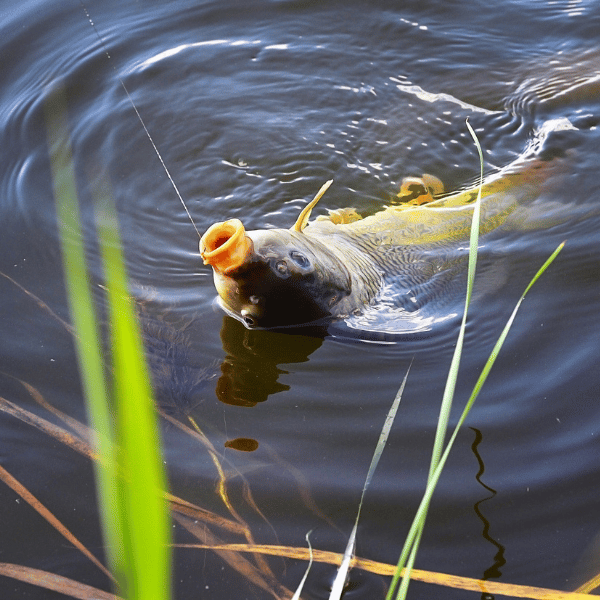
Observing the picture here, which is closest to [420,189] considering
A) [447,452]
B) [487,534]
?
[487,534]

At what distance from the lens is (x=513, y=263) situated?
3.90 metres

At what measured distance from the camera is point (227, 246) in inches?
106

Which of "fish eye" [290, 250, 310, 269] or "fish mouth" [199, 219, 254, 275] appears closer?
"fish mouth" [199, 219, 254, 275]

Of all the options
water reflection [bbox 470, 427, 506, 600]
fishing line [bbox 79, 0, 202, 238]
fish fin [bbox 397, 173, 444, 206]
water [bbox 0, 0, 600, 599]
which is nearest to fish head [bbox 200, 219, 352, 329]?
water [bbox 0, 0, 600, 599]

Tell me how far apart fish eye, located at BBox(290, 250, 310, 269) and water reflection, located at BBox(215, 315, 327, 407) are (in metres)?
0.42

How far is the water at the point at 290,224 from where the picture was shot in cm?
251

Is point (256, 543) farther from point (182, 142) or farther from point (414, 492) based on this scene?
point (182, 142)

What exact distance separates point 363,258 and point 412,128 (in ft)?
5.63

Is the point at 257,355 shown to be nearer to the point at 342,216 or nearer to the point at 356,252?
the point at 356,252

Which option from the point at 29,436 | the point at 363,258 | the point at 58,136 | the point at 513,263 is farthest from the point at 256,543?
the point at 58,136

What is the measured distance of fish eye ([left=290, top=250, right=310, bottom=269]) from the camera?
2.99 metres

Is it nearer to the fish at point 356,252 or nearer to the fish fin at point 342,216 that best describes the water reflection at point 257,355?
the fish at point 356,252

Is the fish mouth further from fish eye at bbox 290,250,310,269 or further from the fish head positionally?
fish eye at bbox 290,250,310,269

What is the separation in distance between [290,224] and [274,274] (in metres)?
1.37
